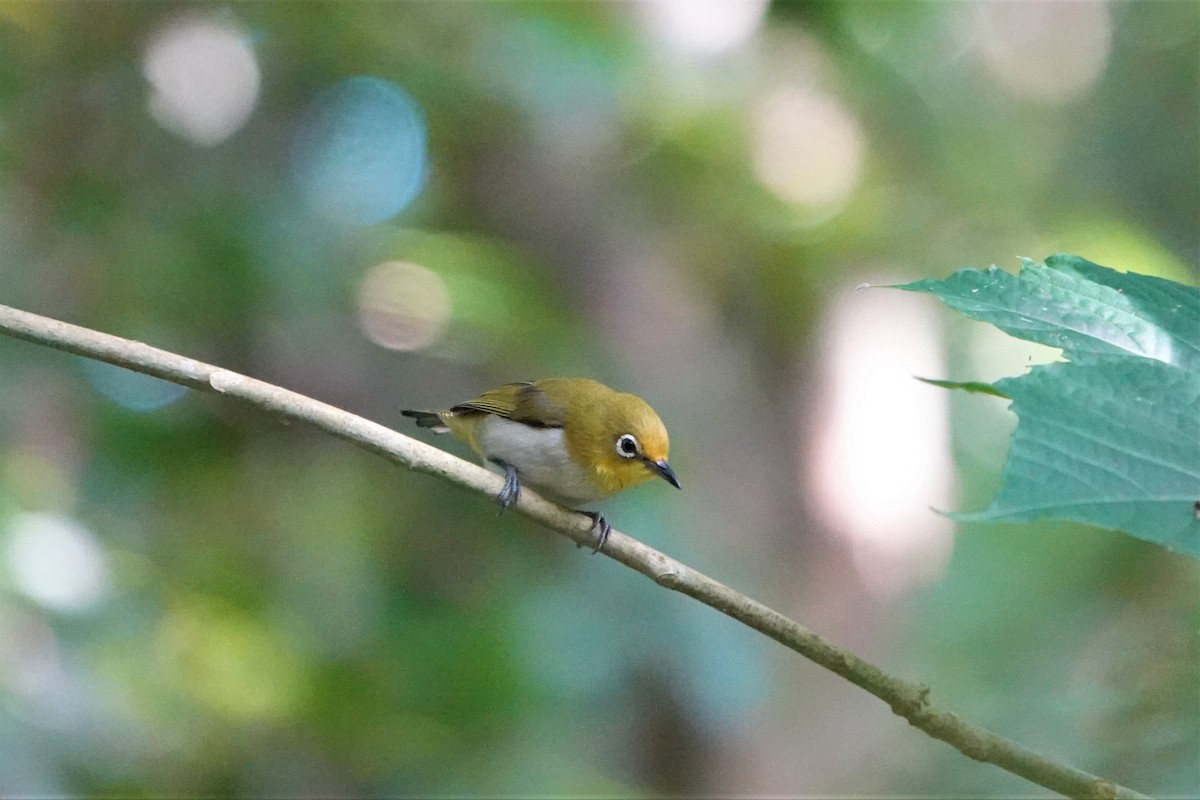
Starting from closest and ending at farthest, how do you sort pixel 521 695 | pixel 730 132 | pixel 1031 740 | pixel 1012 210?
pixel 1031 740 → pixel 521 695 → pixel 730 132 → pixel 1012 210

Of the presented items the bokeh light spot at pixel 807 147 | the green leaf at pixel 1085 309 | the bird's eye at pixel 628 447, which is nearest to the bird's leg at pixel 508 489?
the bird's eye at pixel 628 447

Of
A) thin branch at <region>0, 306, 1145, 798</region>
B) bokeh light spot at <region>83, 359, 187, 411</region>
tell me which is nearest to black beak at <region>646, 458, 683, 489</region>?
thin branch at <region>0, 306, 1145, 798</region>

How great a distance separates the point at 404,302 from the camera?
19.7 ft

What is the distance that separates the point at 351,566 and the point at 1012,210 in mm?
6723

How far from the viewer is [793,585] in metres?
7.53

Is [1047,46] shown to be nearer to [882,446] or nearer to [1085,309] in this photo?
[882,446]

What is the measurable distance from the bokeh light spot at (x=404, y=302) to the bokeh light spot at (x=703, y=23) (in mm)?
2367

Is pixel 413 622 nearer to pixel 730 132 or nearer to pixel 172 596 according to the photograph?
pixel 172 596

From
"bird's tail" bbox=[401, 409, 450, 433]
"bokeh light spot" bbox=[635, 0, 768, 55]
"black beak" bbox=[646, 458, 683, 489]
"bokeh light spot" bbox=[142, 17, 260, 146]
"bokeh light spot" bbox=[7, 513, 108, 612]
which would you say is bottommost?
"bokeh light spot" bbox=[7, 513, 108, 612]

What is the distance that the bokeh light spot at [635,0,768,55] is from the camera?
21.9 ft

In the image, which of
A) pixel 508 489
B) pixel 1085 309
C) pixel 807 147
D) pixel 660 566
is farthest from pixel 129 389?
pixel 807 147

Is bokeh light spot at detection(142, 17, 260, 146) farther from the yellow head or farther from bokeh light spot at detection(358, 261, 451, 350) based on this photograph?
the yellow head

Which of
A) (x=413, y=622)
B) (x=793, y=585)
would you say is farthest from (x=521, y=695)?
(x=793, y=585)

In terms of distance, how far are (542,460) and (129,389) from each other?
252 cm
